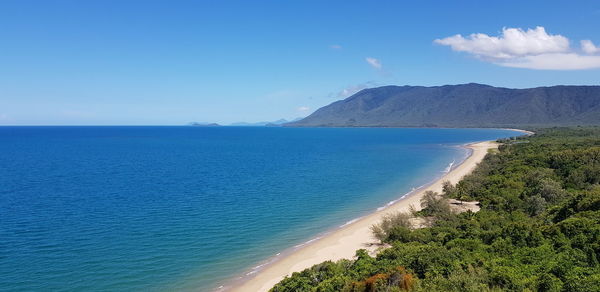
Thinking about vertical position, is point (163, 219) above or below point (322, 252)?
above

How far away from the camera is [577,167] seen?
44406mm

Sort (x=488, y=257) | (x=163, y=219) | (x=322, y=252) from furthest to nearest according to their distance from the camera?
1. (x=163, y=219)
2. (x=322, y=252)
3. (x=488, y=257)

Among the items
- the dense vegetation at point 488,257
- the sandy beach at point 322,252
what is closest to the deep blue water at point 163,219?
the sandy beach at point 322,252

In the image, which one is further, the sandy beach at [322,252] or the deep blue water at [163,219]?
the deep blue water at [163,219]

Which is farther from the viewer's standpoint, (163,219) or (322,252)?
(163,219)

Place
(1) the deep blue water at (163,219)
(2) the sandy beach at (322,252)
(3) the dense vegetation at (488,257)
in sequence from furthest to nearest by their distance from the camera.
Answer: (1) the deep blue water at (163,219) < (2) the sandy beach at (322,252) < (3) the dense vegetation at (488,257)

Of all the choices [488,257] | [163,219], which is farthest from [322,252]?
[163,219]

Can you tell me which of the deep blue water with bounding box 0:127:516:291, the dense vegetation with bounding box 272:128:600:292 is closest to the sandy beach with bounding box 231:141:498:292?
the deep blue water with bounding box 0:127:516:291

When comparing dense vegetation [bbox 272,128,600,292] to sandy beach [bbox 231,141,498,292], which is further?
sandy beach [bbox 231,141,498,292]

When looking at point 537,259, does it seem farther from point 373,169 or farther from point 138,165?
point 138,165

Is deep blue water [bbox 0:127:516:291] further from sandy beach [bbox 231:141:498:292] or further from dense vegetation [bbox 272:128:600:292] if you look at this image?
dense vegetation [bbox 272:128:600:292]

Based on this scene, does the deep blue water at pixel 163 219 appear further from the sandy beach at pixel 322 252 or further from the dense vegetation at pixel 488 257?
the dense vegetation at pixel 488 257

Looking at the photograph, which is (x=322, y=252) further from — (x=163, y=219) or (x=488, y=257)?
(x=163, y=219)

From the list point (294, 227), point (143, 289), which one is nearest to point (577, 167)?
point (294, 227)
